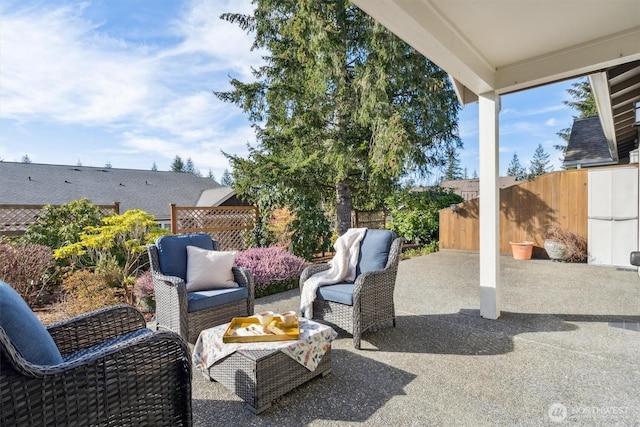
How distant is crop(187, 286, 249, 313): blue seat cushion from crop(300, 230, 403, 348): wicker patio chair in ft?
2.13

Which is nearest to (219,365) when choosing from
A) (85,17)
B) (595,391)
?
(595,391)

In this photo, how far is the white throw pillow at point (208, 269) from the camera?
3.29 m

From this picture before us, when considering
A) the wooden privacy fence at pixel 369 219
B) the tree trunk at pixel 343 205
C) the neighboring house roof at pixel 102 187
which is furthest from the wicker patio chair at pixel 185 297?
the neighboring house roof at pixel 102 187

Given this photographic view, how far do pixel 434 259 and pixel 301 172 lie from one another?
12.1ft

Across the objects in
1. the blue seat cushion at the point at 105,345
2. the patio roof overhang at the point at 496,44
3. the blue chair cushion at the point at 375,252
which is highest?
the patio roof overhang at the point at 496,44

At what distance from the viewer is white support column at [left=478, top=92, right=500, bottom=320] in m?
3.61

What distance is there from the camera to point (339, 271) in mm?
3553

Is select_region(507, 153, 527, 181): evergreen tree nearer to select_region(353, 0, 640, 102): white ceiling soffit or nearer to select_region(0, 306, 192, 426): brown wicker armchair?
select_region(353, 0, 640, 102): white ceiling soffit

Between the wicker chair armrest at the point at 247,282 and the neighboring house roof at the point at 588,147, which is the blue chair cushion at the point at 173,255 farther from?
the neighboring house roof at the point at 588,147

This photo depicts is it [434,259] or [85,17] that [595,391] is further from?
[85,17]

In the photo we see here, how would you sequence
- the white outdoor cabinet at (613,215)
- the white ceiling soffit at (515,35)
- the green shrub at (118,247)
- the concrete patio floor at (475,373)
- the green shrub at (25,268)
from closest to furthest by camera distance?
1. the concrete patio floor at (475,373)
2. the white ceiling soffit at (515,35)
3. the green shrub at (25,268)
4. the green shrub at (118,247)
5. the white outdoor cabinet at (613,215)

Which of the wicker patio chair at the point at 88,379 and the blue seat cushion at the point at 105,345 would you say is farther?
the blue seat cushion at the point at 105,345

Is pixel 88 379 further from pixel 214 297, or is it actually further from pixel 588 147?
pixel 588 147

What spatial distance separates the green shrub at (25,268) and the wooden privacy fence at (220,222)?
2.31 meters
